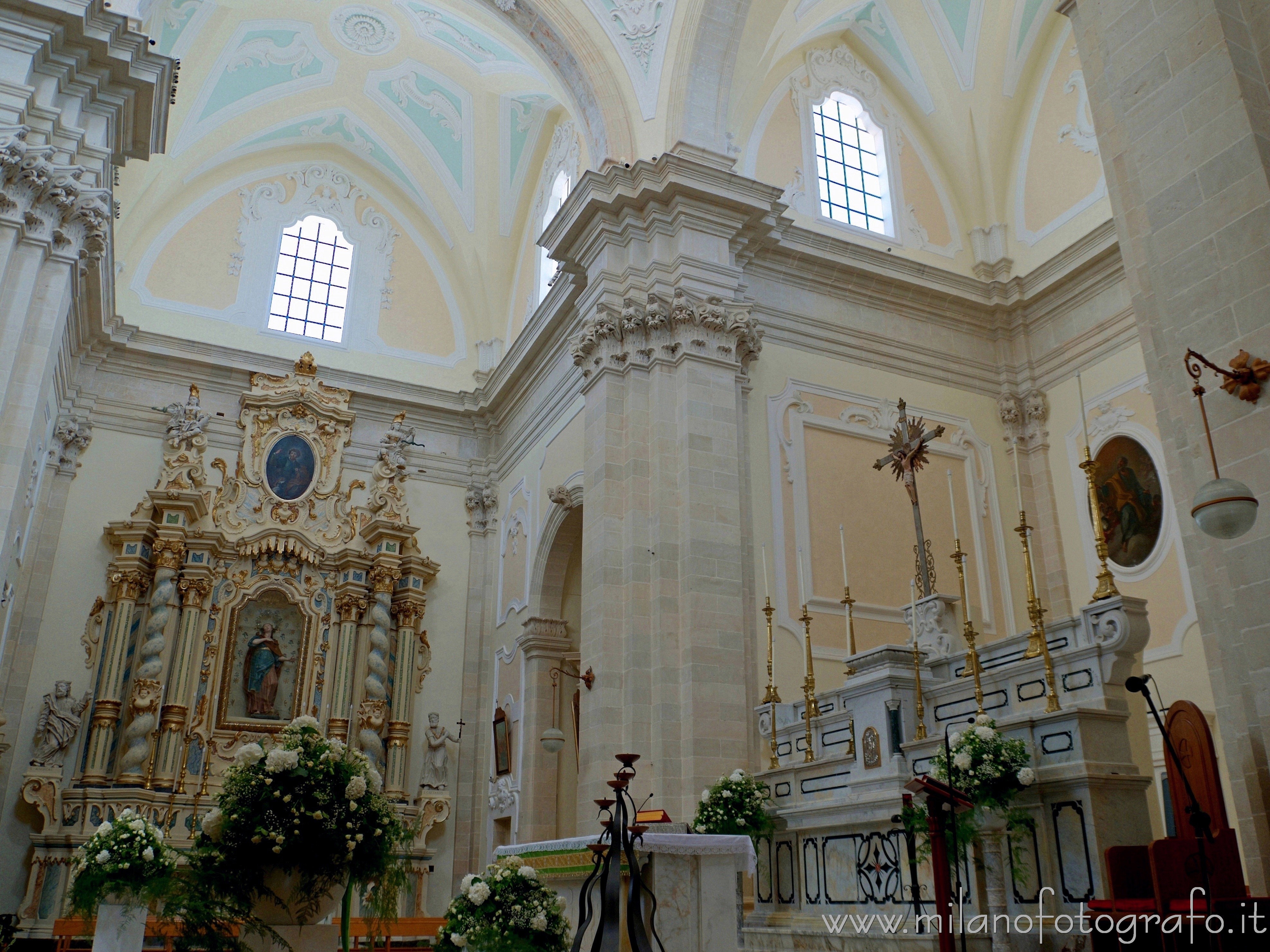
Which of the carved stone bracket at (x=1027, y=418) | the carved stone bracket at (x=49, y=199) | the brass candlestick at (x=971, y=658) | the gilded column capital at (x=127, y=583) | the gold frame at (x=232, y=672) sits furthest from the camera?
the gold frame at (x=232, y=672)

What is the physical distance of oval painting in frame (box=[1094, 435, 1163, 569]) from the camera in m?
13.2

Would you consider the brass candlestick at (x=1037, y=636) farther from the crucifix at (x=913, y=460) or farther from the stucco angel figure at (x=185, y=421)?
the stucco angel figure at (x=185, y=421)

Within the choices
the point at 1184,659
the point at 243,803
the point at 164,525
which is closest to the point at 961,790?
the point at 243,803

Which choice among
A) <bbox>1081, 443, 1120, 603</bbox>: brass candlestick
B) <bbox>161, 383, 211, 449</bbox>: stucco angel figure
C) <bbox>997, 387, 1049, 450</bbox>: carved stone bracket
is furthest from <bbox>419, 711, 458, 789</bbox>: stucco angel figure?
<bbox>1081, 443, 1120, 603</bbox>: brass candlestick

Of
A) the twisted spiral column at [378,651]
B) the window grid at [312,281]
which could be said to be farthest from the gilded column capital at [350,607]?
the window grid at [312,281]

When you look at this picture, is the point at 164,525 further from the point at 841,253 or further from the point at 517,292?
the point at 841,253

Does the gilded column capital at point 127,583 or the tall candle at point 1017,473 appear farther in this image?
the gilded column capital at point 127,583

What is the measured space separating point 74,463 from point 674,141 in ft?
32.8

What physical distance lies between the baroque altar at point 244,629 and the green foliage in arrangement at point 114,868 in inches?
319

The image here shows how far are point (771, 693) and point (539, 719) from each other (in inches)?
204

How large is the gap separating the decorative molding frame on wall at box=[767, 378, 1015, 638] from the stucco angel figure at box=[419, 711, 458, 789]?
6.85m

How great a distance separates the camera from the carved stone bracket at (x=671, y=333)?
12539mm

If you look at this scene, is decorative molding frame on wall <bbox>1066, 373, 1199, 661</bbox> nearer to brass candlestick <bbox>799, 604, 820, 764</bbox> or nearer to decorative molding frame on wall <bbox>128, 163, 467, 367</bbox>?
brass candlestick <bbox>799, 604, 820, 764</bbox>

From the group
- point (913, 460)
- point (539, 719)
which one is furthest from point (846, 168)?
point (539, 719)
